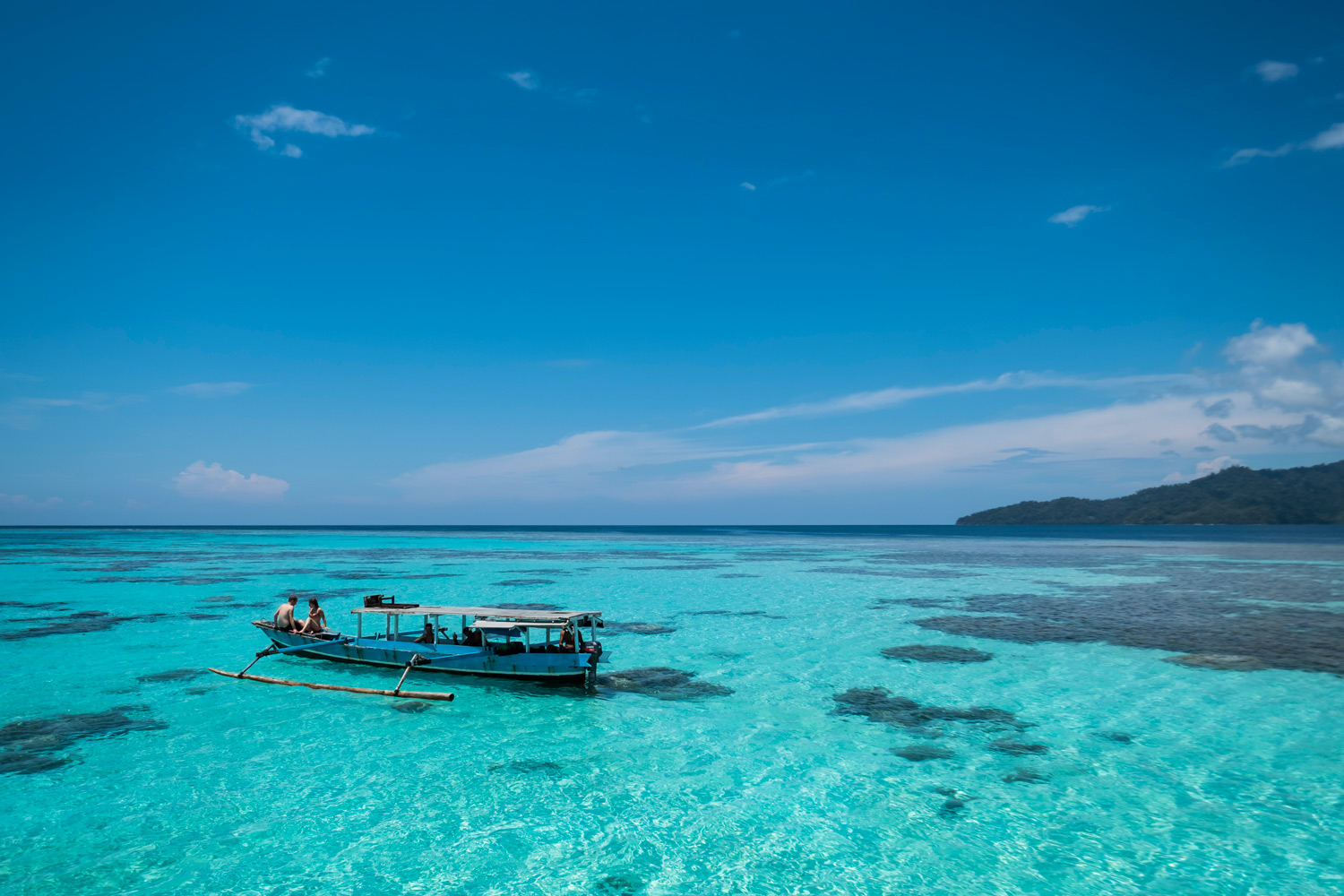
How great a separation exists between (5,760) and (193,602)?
3105cm

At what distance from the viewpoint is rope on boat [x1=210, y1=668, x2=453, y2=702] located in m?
20.6

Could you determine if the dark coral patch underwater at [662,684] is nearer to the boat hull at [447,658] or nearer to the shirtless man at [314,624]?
the boat hull at [447,658]

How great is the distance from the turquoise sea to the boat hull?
599 mm

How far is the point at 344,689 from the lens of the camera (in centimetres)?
2156

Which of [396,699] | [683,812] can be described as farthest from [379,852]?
[396,699]

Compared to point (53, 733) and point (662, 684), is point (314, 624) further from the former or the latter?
point (662, 684)

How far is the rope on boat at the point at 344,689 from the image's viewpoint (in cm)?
2058

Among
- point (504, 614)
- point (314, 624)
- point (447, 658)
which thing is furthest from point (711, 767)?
point (314, 624)

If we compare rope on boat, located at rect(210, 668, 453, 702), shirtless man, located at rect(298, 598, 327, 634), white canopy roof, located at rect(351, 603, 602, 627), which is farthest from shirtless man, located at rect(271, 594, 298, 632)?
white canopy roof, located at rect(351, 603, 602, 627)

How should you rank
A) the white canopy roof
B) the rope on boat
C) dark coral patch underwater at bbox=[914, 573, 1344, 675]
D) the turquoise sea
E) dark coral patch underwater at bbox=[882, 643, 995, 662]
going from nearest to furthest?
the turquoise sea
the rope on boat
the white canopy roof
dark coral patch underwater at bbox=[882, 643, 995, 662]
dark coral patch underwater at bbox=[914, 573, 1344, 675]

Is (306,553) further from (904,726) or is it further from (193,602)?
(904,726)

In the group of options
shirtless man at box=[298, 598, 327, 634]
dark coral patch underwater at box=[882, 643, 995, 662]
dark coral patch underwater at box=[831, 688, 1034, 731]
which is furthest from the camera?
dark coral patch underwater at box=[882, 643, 995, 662]

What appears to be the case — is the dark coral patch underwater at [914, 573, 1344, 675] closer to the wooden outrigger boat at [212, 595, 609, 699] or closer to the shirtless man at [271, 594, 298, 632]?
the wooden outrigger boat at [212, 595, 609, 699]

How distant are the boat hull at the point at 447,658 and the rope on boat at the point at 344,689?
1.20 meters
